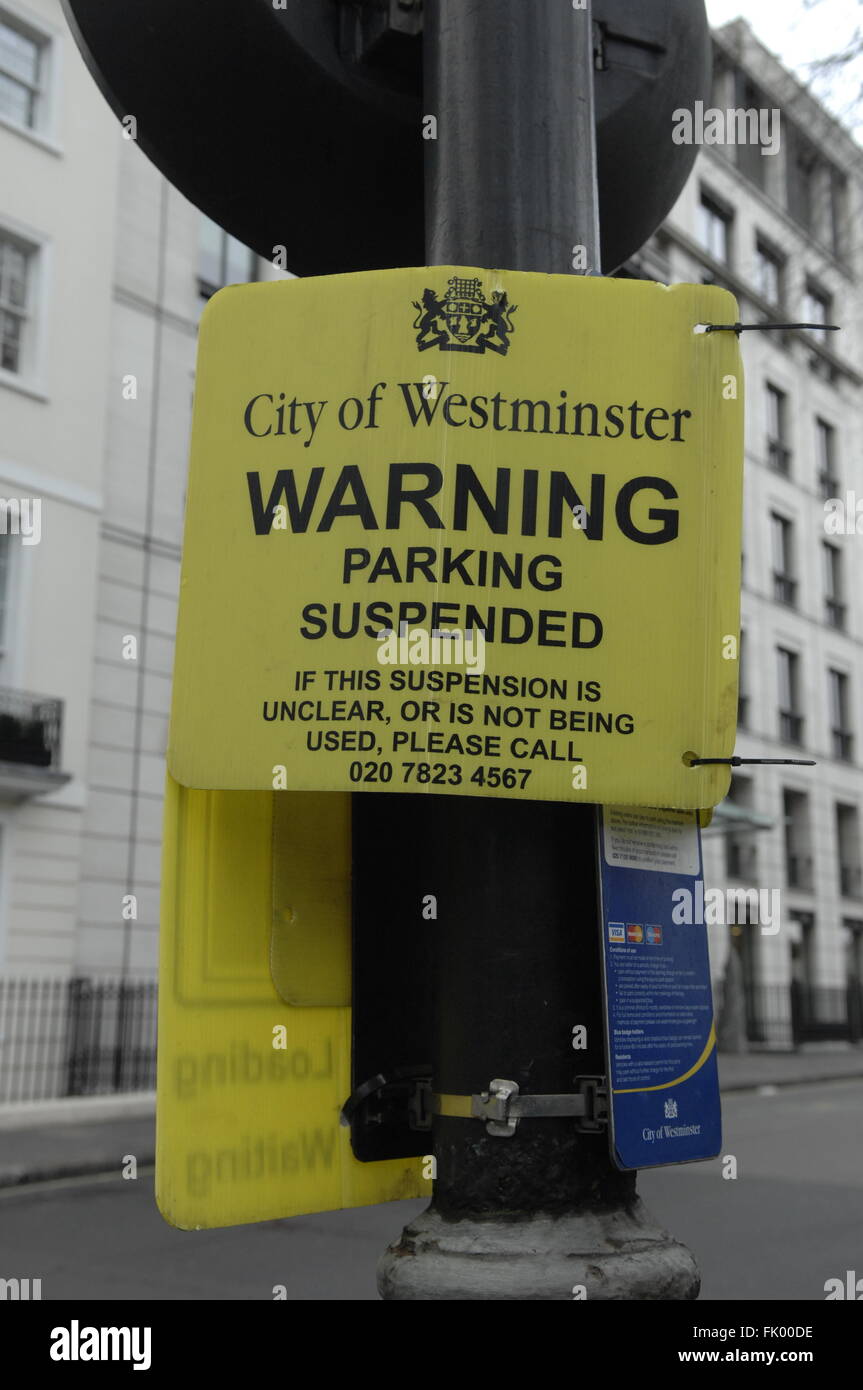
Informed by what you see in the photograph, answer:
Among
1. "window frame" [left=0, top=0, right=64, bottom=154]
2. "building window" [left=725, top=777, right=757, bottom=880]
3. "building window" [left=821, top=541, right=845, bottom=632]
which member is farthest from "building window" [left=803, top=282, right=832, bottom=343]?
"building window" [left=725, top=777, right=757, bottom=880]

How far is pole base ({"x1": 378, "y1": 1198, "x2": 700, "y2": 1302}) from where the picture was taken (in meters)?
1.57

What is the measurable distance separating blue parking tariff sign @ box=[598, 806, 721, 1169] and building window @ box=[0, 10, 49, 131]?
1689 cm

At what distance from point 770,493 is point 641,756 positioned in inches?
1254

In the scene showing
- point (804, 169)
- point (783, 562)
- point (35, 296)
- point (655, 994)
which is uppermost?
point (783, 562)

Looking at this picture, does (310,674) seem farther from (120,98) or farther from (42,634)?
(42,634)

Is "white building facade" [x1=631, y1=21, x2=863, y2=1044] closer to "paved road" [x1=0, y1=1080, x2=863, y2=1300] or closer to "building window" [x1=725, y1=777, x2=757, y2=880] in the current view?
"building window" [x1=725, y1=777, x2=757, y2=880]

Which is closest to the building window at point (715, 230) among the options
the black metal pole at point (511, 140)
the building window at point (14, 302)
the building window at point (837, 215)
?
the building window at point (14, 302)

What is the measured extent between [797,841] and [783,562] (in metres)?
6.73

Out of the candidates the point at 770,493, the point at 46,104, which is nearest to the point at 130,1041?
the point at 46,104

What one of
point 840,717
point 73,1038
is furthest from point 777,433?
point 73,1038

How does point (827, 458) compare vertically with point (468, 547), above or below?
above

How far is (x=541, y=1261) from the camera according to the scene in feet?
5.21

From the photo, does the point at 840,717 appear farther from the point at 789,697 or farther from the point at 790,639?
the point at 790,639

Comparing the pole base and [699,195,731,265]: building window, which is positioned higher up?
[699,195,731,265]: building window
